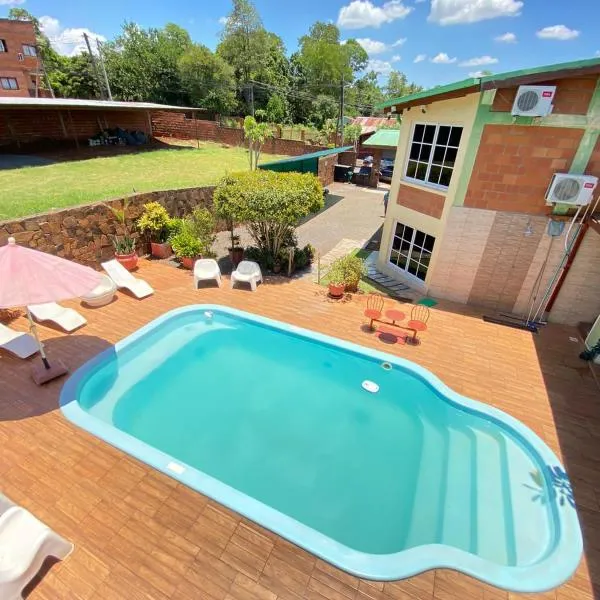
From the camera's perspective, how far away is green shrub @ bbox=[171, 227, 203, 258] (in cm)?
1329

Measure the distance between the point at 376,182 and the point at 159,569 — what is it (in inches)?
1281

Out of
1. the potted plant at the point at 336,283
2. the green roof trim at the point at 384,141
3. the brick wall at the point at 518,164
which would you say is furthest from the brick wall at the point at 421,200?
the green roof trim at the point at 384,141

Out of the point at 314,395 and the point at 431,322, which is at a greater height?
the point at 431,322

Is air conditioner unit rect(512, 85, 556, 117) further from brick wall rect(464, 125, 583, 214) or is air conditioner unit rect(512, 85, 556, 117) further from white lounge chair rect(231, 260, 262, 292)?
white lounge chair rect(231, 260, 262, 292)

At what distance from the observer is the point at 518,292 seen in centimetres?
1141

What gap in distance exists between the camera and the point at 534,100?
8.97 metres

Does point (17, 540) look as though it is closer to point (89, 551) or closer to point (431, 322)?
point (89, 551)

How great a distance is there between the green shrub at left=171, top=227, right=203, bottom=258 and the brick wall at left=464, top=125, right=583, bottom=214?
9.89m

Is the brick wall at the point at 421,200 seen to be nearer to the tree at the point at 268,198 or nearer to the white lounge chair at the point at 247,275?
the tree at the point at 268,198

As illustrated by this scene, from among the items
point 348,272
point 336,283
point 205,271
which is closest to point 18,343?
point 205,271

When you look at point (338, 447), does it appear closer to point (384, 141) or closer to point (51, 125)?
point (384, 141)

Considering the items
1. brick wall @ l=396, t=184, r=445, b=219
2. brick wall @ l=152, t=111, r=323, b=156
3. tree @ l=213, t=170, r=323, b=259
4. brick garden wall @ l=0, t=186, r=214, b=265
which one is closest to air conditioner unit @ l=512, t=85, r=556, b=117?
brick wall @ l=396, t=184, r=445, b=219

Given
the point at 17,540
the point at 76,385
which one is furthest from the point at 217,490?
the point at 76,385

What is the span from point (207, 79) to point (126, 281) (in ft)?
149
